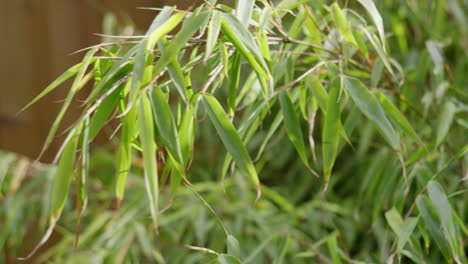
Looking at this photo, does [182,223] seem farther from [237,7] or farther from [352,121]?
[237,7]

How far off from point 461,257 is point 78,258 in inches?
24.0

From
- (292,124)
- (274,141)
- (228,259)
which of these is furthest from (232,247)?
(274,141)

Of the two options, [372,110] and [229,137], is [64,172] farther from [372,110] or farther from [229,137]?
[372,110]

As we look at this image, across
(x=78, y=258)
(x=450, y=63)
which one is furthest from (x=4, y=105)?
(x=450, y=63)

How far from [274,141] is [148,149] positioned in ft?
1.24

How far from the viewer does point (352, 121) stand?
26.3 inches

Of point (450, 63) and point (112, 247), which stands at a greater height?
point (450, 63)

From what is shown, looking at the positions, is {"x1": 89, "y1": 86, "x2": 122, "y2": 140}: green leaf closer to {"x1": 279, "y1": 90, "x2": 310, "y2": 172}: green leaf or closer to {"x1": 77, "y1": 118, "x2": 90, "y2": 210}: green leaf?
{"x1": 77, "y1": 118, "x2": 90, "y2": 210}: green leaf

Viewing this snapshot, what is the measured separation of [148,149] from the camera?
0.40 meters

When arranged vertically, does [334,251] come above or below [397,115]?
below

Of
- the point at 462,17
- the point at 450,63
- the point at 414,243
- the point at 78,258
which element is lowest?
the point at 78,258

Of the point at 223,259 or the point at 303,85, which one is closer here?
the point at 223,259

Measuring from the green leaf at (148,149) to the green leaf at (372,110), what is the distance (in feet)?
0.66

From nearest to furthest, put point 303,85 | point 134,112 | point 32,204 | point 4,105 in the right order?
1. point 134,112
2. point 303,85
3. point 32,204
4. point 4,105
